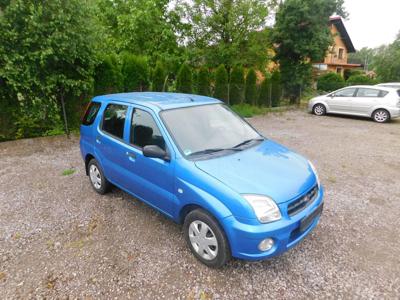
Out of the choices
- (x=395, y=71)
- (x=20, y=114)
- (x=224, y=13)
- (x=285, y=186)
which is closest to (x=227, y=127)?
(x=285, y=186)

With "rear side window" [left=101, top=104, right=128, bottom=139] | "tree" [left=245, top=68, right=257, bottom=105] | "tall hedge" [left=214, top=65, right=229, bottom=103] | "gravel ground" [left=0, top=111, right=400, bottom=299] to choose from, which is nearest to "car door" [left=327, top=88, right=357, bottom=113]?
"tree" [left=245, top=68, right=257, bottom=105]

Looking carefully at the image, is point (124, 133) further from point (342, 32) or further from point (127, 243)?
point (342, 32)

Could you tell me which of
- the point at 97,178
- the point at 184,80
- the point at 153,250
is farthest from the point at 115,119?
the point at 184,80

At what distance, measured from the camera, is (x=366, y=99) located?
1073 centimetres

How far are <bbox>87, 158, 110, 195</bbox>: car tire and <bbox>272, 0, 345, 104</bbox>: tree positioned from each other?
12669mm

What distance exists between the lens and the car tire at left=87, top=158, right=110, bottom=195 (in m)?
4.00

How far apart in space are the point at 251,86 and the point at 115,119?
409 inches

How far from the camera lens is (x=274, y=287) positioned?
2.42 meters

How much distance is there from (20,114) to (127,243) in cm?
617

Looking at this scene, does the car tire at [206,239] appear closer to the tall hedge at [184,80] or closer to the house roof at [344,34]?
the tall hedge at [184,80]

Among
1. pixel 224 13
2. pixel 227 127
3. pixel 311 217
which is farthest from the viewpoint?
pixel 224 13

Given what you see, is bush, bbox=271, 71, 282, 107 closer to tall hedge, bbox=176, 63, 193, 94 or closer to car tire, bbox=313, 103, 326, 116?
car tire, bbox=313, 103, 326, 116

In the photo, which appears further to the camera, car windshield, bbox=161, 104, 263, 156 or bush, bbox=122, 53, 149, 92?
bush, bbox=122, 53, 149, 92

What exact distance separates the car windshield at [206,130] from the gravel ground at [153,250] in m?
1.19
